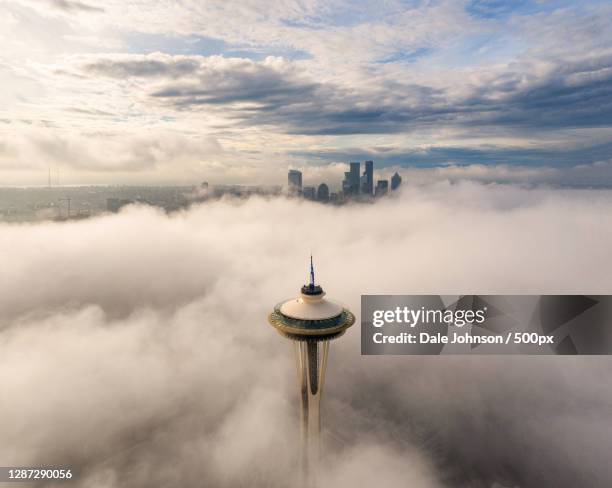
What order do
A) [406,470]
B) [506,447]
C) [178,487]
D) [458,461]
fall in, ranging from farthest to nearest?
1. [506,447]
2. [458,461]
3. [406,470]
4. [178,487]

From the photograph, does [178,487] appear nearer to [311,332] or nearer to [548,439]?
[311,332]

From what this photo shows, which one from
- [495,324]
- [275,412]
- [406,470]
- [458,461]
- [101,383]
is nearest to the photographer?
[495,324]

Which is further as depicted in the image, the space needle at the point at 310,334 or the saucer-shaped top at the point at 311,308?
the saucer-shaped top at the point at 311,308

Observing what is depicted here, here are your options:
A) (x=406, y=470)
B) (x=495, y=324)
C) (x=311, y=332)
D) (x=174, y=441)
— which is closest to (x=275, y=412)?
(x=174, y=441)

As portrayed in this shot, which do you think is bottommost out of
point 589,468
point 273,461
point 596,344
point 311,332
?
point 589,468

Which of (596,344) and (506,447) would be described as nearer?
(596,344)

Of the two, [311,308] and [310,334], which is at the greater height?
[311,308]

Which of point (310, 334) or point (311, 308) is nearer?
point (310, 334)

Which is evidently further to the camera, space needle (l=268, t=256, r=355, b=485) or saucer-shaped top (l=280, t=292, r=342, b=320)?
saucer-shaped top (l=280, t=292, r=342, b=320)
